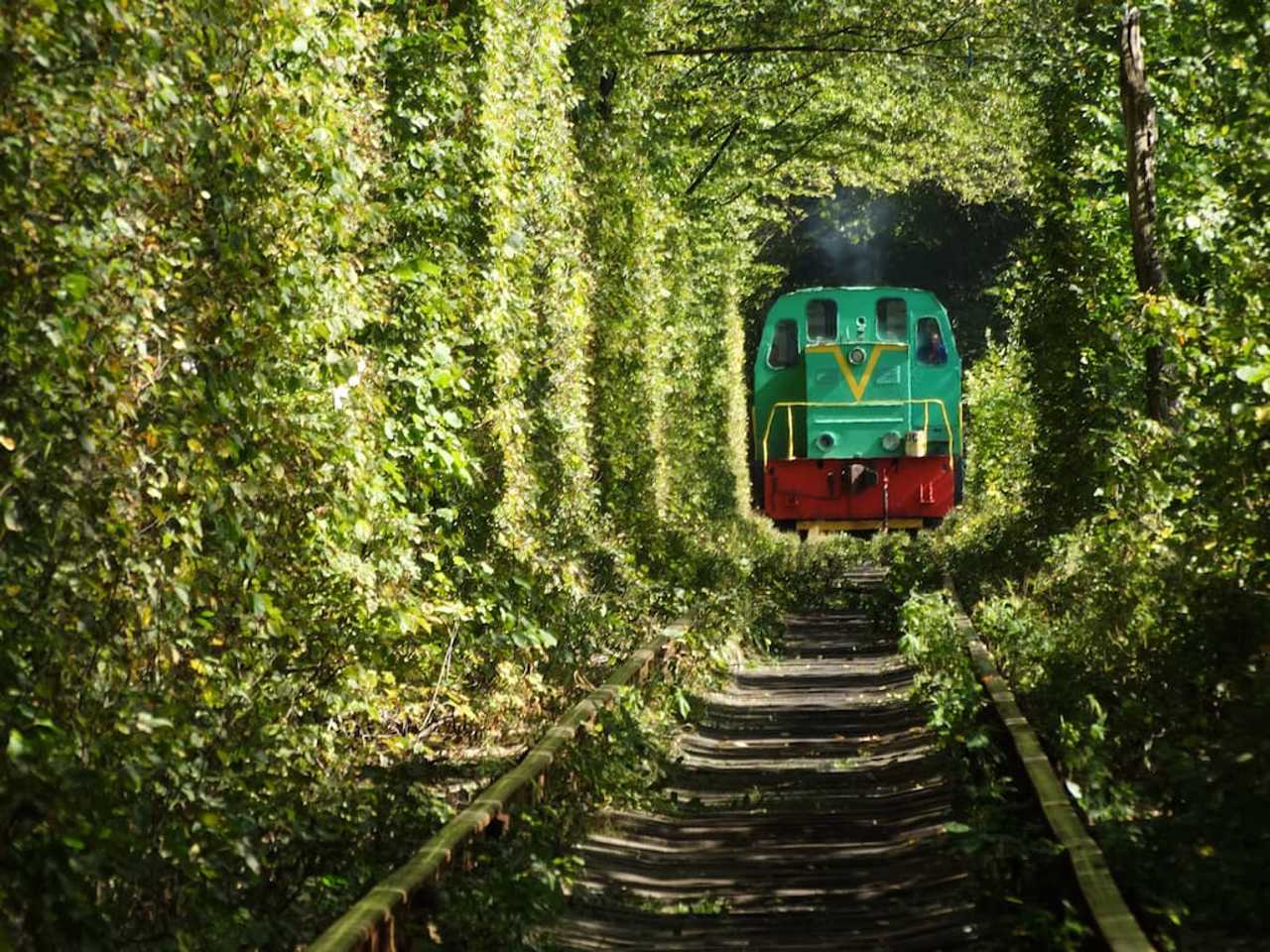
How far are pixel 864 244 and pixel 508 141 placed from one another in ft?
153

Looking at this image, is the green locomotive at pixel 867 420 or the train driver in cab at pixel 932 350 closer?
the green locomotive at pixel 867 420

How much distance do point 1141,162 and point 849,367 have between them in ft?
32.1

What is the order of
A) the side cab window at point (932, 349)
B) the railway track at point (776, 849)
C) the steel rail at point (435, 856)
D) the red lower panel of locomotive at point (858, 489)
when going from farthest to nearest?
the side cab window at point (932, 349) < the red lower panel of locomotive at point (858, 489) < the railway track at point (776, 849) < the steel rail at point (435, 856)

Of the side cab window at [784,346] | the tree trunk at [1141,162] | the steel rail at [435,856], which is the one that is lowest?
the steel rail at [435,856]

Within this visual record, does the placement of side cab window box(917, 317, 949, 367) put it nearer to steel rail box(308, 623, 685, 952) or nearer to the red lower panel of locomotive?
the red lower panel of locomotive

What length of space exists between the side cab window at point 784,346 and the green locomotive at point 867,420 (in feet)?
0.38

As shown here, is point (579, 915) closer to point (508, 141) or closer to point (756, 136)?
point (508, 141)

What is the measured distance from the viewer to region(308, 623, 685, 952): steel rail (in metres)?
5.32

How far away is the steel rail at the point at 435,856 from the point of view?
17.4 feet

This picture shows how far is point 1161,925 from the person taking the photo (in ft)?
19.2

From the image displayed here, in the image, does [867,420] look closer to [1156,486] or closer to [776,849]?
[1156,486]

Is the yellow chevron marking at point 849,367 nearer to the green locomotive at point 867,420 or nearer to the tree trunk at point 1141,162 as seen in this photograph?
the green locomotive at point 867,420

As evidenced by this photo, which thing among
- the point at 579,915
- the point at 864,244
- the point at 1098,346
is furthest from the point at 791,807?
the point at 864,244

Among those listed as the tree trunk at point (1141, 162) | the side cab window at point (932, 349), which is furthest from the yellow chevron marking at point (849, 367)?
the tree trunk at point (1141, 162)
